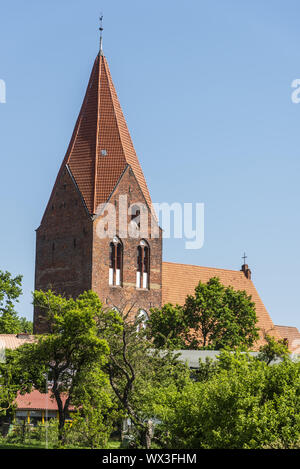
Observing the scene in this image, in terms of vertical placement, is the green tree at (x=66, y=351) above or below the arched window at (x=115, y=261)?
below

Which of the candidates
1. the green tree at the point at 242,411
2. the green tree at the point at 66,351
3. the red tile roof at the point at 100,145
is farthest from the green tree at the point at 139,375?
the red tile roof at the point at 100,145

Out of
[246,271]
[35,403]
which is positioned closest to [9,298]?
[35,403]

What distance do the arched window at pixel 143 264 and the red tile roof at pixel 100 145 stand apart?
295 cm

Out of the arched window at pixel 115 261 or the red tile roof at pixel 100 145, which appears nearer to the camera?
the arched window at pixel 115 261

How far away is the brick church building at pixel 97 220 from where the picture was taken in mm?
55062

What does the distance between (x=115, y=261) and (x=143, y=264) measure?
259 centimetres

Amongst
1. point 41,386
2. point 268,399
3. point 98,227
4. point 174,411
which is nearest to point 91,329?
point 41,386

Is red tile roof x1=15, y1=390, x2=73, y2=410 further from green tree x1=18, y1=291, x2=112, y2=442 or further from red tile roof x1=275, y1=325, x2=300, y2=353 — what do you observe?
red tile roof x1=275, y1=325, x2=300, y2=353

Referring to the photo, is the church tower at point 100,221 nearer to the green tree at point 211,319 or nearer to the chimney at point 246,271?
the green tree at point 211,319

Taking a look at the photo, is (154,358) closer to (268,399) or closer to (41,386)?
(41,386)

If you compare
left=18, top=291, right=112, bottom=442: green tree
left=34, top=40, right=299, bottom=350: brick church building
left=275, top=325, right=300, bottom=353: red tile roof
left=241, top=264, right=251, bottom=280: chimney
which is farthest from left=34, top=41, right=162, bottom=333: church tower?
left=275, top=325, right=300, bottom=353: red tile roof

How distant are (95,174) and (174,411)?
30.5 metres

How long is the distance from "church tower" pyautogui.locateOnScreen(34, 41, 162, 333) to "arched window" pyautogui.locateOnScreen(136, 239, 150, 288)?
67 millimetres

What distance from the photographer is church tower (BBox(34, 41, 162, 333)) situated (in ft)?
181
